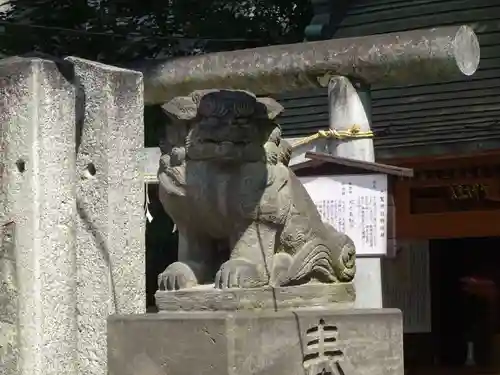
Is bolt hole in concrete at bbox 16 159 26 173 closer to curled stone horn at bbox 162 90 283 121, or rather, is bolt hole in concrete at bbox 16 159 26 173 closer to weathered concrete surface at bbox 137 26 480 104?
curled stone horn at bbox 162 90 283 121

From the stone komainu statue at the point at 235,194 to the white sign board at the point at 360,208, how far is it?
44.9 inches

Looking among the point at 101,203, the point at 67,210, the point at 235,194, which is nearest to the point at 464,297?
the point at 235,194

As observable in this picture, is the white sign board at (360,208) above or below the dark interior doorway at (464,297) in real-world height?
above

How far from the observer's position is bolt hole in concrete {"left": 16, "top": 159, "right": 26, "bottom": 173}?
4270 millimetres

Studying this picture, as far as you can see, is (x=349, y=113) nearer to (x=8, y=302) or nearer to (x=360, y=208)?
(x=360, y=208)

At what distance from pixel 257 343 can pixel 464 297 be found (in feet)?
23.4

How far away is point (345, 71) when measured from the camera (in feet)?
22.4

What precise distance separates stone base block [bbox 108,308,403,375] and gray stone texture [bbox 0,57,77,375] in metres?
0.47

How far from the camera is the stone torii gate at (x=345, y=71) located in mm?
6562

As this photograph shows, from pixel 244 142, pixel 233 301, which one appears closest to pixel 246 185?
pixel 244 142

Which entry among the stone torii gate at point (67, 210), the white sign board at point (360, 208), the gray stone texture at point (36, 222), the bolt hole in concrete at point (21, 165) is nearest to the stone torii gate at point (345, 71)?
the white sign board at point (360, 208)

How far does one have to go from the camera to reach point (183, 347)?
15.4 ft

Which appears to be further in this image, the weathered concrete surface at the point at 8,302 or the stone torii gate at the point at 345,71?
the stone torii gate at the point at 345,71

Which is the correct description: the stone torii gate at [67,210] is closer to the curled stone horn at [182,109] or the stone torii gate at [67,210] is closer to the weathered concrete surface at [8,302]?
the weathered concrete surface at [8,302]
